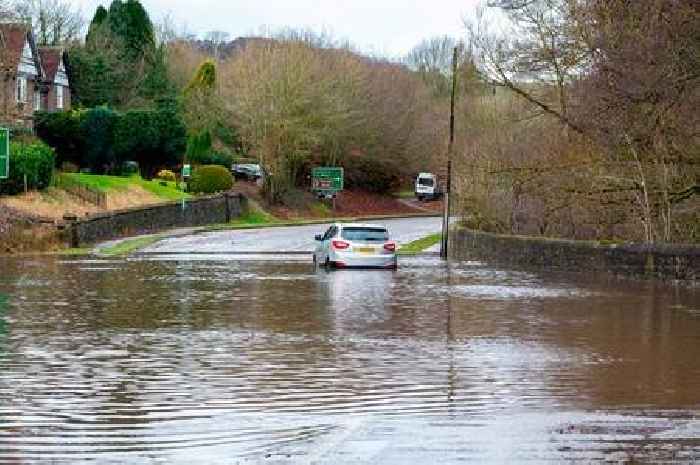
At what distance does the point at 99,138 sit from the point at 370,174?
33046mm

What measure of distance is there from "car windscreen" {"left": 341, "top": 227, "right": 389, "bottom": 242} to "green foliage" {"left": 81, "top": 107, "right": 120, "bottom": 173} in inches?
1407

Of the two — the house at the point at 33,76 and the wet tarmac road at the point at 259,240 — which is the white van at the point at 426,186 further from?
the house at the point at 33,76

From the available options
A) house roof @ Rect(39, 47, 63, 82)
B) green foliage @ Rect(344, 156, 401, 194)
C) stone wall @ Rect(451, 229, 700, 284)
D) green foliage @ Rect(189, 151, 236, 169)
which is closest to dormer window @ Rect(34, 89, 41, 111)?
house roof @ Rect(39, 47, 63, 82)

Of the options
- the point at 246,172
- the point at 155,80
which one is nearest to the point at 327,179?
the point at 246,172

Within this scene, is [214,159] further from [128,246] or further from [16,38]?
[128,246]

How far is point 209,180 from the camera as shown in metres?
78.6

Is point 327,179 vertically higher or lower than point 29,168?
lower

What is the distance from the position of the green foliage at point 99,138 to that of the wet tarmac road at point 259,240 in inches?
360

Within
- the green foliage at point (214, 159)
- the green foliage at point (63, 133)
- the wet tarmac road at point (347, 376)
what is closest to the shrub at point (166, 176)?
the green foliage at point (63, 133)

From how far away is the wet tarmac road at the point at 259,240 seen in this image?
5228 centimetres

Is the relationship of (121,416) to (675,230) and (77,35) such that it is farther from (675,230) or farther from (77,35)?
(77,35)

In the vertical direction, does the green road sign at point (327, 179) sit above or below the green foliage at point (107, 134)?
below

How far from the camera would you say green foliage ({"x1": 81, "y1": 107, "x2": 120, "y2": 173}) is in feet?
229

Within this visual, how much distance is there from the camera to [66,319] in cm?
2059
